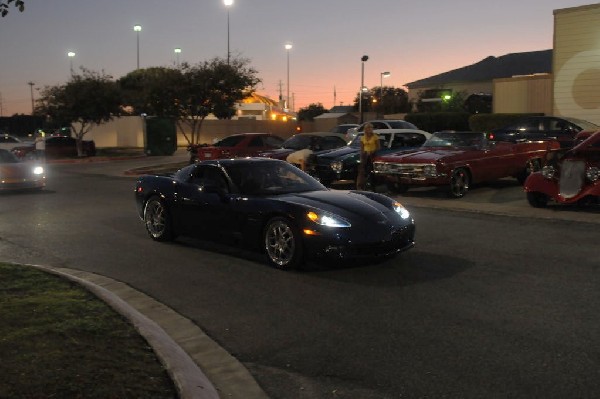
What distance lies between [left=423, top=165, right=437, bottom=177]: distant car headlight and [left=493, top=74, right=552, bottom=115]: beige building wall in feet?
63.4

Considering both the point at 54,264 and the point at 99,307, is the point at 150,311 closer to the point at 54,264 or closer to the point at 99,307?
the point at 99,307

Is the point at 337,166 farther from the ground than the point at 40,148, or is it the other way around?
the point at 40,148

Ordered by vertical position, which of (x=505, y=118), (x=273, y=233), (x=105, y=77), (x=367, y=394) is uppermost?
(x=105, y=77)

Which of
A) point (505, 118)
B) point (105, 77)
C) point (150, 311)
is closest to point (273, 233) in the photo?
point (150, 311)

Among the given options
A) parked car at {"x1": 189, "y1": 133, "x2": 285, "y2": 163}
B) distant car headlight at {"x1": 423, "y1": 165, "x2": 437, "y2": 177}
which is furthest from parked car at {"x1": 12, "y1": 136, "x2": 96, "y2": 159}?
distant car headlight at {"x1": 423, "y1": 165, "x2": 437, "y2": 177}

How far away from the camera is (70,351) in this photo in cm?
462

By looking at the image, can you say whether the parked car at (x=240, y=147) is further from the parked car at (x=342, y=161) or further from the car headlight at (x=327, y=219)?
the car headlight at (x=327, y=219)

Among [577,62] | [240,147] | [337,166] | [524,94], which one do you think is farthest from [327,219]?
[524,94]

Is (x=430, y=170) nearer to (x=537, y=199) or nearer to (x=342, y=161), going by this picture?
(x=537, y=199)

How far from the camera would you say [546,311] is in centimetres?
590

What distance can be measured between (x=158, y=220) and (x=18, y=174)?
32.4 ft

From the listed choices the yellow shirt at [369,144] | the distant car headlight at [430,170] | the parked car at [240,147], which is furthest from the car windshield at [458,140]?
the parked car at [240,147]

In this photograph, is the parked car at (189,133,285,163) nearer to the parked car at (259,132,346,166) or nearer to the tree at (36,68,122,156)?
the parked car at (259,132,346,166)

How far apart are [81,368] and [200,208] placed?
4674 mm
